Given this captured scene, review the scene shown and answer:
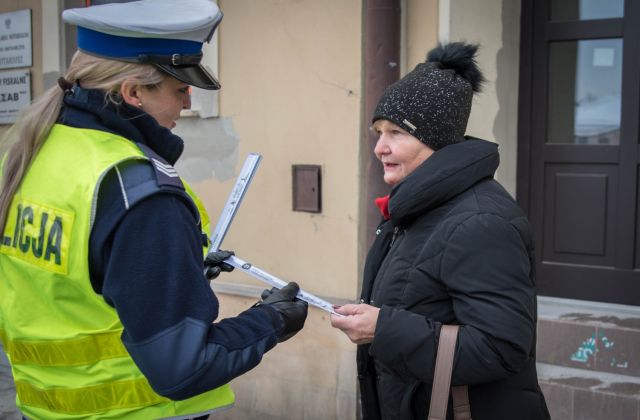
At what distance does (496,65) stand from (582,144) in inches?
26.5

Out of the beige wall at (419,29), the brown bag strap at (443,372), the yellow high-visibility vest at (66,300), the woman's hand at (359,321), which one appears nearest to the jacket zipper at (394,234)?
the woman's hand at (359,321)

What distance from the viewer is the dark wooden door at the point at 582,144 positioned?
13.3 ft

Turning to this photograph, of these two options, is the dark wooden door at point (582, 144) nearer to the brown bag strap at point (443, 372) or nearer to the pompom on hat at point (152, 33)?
the brown bag strap at point (443, 372)

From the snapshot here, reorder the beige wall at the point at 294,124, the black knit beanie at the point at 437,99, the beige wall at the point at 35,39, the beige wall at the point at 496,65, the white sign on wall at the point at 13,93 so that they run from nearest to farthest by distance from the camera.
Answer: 1. the black knit beanie at the point at 437,99
2. the beige wall at the point at 496,65
3. the beige wall at the point at 294,124
4. the beige wall at the point at 35,39
5. the white sign on wall at the point at 13,93

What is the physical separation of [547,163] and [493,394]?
8.31ft

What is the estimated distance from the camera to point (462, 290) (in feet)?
6.33

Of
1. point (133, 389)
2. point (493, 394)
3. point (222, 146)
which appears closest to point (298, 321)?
point (133, 389)

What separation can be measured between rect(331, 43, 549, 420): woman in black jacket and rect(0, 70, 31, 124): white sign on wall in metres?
4.39

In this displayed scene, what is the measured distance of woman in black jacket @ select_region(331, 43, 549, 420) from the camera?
6.32 ft

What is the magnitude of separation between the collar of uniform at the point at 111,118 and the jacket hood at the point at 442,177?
70 cm

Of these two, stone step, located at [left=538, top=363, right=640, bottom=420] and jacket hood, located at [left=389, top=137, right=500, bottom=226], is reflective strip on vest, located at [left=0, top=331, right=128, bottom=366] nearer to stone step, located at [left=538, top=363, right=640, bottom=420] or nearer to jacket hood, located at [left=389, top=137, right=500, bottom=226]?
jacket hood, located at [left=389, top=137, right=500, bottom=226]

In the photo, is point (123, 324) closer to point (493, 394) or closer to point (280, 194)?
point (493, 394)

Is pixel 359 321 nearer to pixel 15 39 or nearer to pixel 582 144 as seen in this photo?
pixel 582 144

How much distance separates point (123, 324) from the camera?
1540 mm
